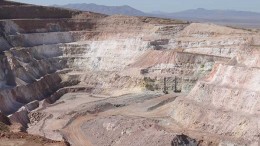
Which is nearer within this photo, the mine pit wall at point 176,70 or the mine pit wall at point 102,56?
the mine pit wall at point 176,70

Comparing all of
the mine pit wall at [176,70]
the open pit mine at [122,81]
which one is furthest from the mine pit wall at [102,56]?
the open pit mine at [122,81]

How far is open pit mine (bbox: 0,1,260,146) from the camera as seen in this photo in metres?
47.5

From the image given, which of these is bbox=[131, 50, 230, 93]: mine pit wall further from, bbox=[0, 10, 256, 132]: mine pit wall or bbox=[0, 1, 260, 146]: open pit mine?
bbox=[0, 1, 260, 146]: open pit mine

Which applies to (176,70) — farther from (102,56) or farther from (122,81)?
(102,56)

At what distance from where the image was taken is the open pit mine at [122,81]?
156ft

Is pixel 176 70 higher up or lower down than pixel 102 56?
higher up

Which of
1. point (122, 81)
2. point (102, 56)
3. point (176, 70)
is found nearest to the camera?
point (176, 70)

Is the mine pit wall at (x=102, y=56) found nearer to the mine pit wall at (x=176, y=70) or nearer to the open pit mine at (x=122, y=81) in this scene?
the mine pit wall at (x=176, y=70)

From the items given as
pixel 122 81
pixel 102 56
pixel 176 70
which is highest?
pixel 176 70

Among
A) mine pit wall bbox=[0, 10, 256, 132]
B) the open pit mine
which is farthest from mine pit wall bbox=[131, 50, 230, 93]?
the open pit mine

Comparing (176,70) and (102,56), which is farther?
(102,56)

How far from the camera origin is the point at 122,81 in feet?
242

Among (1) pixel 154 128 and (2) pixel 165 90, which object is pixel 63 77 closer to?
(2) pixel 165 90

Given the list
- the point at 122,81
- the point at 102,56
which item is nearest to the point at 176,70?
the point at 122,81
